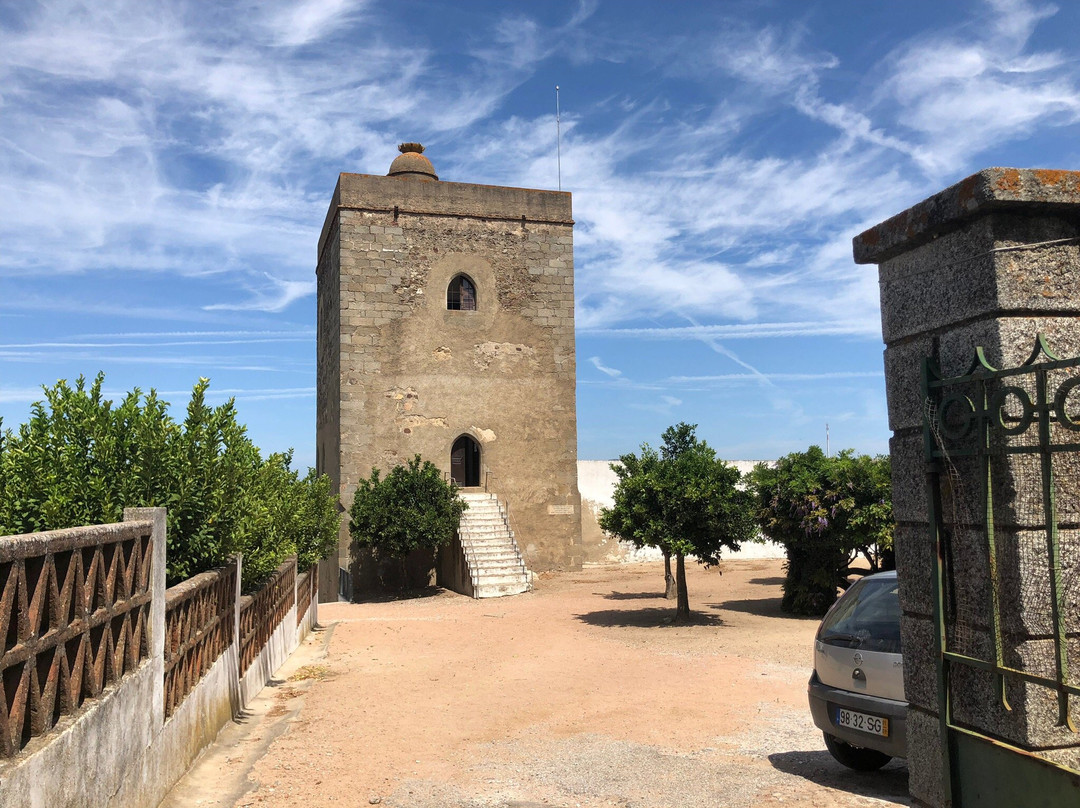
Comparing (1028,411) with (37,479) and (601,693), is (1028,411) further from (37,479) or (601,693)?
(601,693)

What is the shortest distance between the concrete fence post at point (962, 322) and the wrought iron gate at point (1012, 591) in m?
0.01

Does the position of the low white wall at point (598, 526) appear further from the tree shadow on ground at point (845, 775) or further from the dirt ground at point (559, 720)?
the tree shadow on ground at point (845, 775)

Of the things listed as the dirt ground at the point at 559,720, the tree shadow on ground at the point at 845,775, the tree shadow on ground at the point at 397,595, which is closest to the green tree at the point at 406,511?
the tree shadow on ground at the point at 397,595

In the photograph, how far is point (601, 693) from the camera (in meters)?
8.56

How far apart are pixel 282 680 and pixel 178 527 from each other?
4091 millimetres

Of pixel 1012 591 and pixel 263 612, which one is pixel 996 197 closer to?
pixel 1012 591

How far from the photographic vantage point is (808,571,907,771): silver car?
511 centimetres

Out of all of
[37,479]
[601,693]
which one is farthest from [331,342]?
[37,479]

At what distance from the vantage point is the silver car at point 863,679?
5.11 meters

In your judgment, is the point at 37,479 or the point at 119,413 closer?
the point at 37,479

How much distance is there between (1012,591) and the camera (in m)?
2.78

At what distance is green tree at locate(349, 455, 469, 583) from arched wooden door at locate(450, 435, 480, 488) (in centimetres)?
226

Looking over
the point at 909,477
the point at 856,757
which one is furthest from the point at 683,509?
the point at 909,477

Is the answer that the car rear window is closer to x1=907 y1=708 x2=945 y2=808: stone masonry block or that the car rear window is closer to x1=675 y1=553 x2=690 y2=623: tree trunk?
x1=907 y1=708 x2=945 y2=808: stone masonry block
